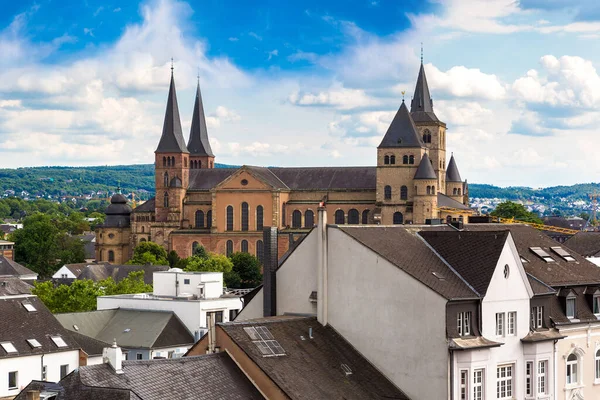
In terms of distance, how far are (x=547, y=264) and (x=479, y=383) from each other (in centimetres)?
942

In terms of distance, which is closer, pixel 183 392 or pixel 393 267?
pixel 183 392

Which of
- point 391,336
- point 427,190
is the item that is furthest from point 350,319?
point 427,190

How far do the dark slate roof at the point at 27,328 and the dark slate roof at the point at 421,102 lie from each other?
121m

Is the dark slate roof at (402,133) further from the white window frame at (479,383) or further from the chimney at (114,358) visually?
the chimney at (114,358)

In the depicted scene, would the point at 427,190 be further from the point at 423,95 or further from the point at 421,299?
the point at 421,299

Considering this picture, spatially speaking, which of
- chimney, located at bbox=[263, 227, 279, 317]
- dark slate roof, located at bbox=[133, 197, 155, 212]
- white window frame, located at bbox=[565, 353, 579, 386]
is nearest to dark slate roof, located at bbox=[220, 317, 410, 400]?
chimney, located at bbox=[263, 227, 279, 317]

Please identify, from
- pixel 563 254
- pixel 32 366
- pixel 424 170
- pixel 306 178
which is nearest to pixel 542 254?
pixel 563 254

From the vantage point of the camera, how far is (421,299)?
3656 centimetres

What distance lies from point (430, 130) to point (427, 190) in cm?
→ 2285

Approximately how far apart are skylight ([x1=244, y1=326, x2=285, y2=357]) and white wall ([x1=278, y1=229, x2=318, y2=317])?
15.7ft

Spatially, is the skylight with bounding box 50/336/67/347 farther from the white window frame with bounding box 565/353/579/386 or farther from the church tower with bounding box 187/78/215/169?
the church tower with bounding box 187/78/215/169

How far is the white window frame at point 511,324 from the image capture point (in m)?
38.9

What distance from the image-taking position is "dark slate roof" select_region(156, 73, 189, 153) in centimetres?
17775

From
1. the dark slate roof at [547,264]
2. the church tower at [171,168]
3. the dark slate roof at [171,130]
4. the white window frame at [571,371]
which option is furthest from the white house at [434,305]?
the dark slate roof at [171,130]
